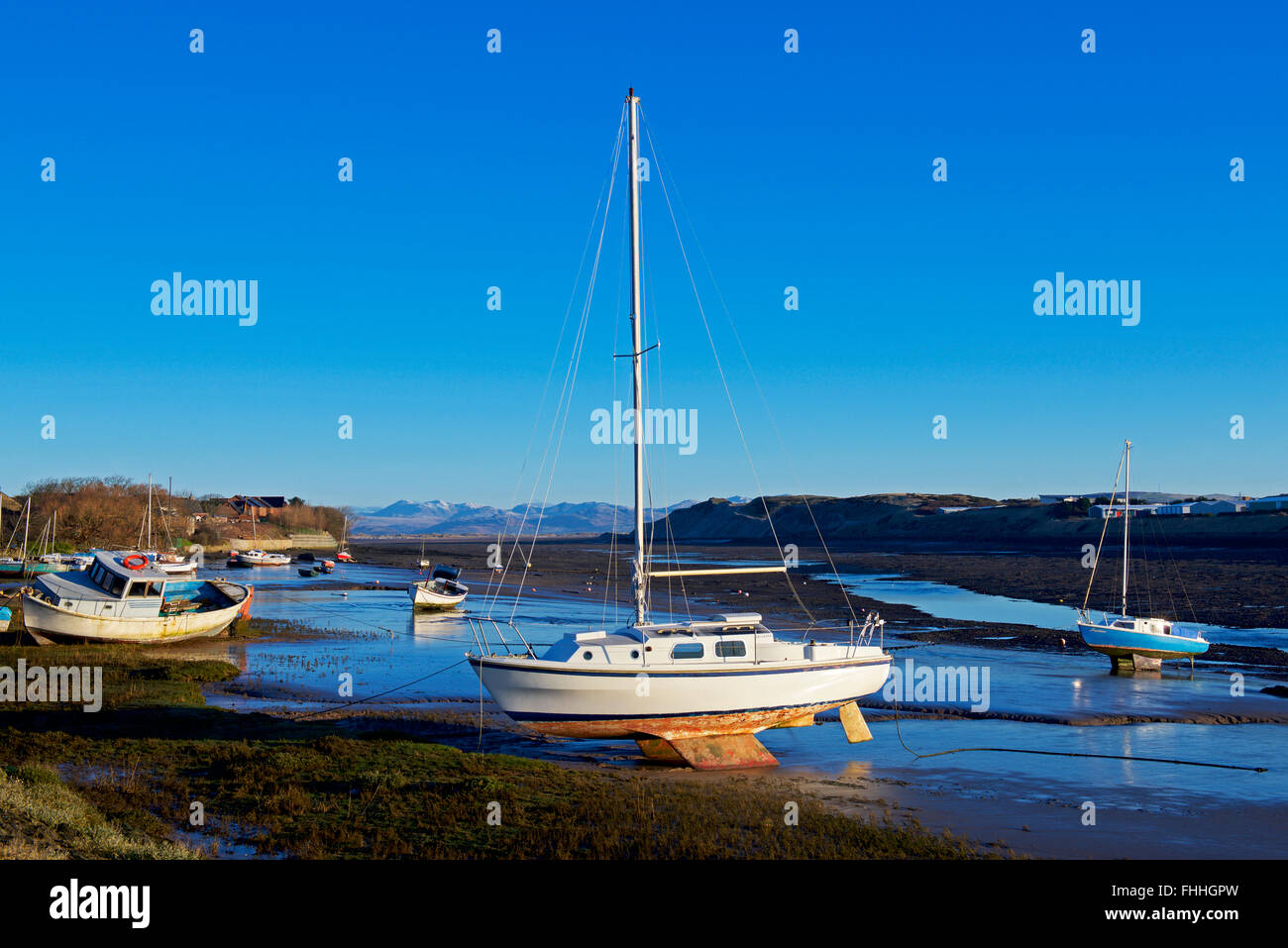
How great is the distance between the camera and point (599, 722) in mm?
20453

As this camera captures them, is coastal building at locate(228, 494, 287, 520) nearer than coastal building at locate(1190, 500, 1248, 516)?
No

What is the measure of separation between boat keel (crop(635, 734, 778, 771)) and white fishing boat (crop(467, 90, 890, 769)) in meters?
0.02

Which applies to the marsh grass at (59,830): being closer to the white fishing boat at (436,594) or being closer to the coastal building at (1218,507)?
the white fishing boat at (436,594)

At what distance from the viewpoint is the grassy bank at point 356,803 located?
13320mm

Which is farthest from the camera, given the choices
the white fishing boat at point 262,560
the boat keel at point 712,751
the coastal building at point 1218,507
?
the coastal building at point 1218,507

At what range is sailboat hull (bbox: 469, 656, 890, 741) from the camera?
786 inches

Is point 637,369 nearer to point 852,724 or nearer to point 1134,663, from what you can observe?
point 852,724

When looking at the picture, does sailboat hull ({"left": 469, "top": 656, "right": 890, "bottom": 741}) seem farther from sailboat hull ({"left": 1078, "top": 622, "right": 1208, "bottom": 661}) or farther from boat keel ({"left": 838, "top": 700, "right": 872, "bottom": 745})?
sailboat hull ({"left": 1078, "top": 622, "right": 1208, "bottom": 661})

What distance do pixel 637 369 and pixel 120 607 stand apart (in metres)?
24.5

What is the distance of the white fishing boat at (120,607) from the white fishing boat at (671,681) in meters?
21.0

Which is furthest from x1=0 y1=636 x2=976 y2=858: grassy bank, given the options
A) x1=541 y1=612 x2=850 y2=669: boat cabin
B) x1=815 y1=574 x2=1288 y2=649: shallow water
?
x1=815 y1=574 x2=1288 y2=649: shallow water

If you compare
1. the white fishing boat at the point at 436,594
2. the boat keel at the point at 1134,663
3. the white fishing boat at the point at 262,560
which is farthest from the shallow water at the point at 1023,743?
the white fishing boat at the point at 262,560
